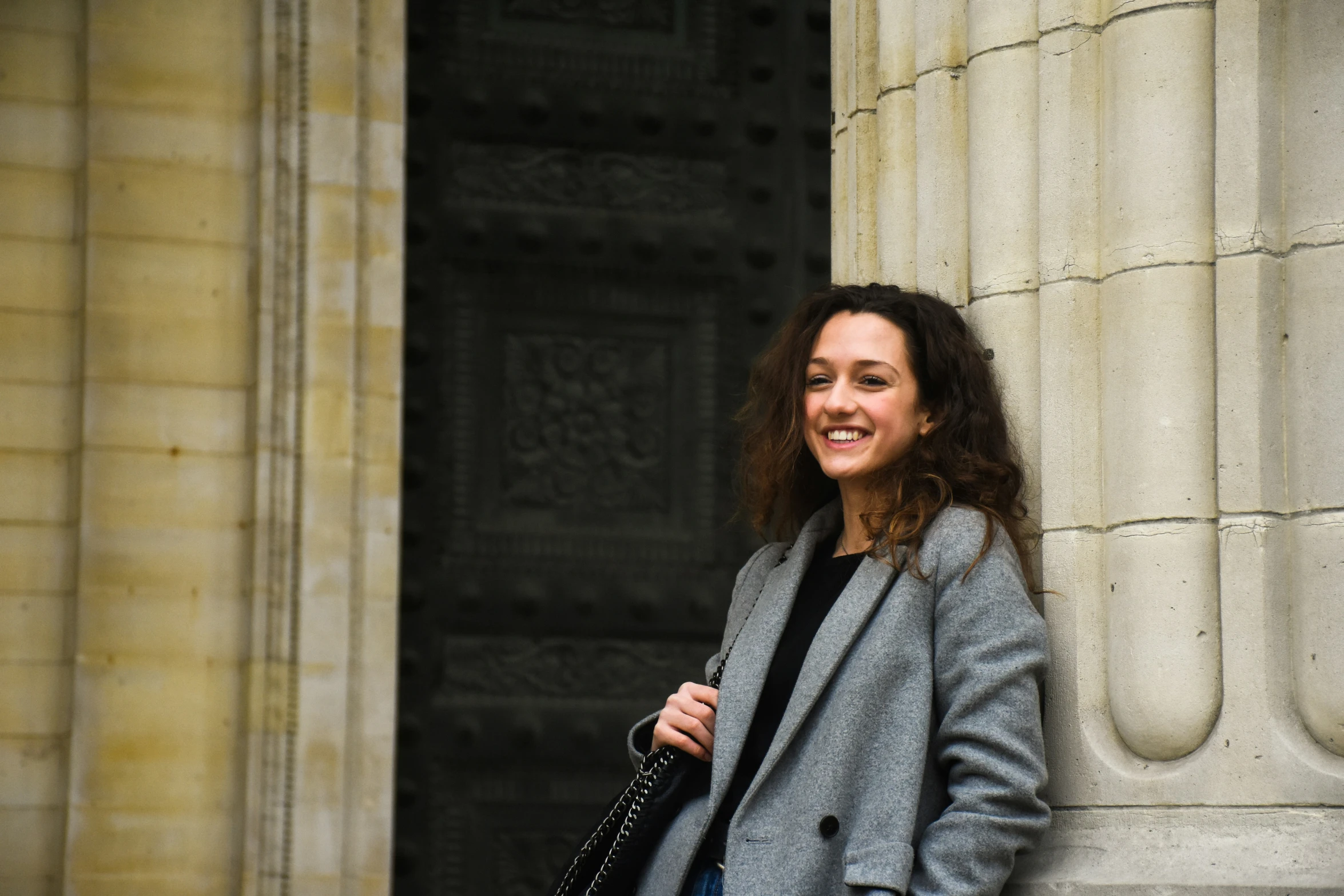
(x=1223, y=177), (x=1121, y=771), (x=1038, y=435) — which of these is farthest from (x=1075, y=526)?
(x=1223, y=177)

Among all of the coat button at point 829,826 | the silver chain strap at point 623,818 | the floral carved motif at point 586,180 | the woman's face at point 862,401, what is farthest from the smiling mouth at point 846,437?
the floral carved motif at point 586,180

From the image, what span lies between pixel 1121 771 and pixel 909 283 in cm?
91

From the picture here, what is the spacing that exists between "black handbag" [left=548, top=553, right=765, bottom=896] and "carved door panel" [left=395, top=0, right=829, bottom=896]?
244cm

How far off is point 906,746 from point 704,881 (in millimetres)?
395

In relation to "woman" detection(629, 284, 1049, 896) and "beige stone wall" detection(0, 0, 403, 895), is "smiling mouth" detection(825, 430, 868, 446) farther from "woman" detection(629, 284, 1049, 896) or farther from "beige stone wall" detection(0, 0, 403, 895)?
"beige stone wall" detection(0, 0, 403, 895)

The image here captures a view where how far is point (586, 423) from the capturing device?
5.67 m

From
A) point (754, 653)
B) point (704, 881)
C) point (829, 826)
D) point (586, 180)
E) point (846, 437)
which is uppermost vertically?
point (586, 180)

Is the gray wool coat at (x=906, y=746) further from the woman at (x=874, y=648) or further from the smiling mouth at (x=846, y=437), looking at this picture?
the smiling mouth at (x=846, y=437)

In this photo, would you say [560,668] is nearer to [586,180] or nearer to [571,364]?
[571,364]

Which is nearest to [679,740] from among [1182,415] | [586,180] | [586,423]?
[1182,415]

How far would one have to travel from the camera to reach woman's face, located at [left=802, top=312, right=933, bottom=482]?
2.94m

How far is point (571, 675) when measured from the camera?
552cm

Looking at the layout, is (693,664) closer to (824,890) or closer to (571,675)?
(571,675)

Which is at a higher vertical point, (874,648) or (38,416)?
(38,416)
